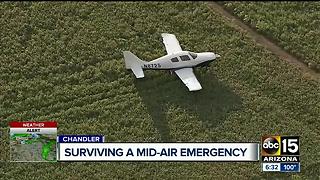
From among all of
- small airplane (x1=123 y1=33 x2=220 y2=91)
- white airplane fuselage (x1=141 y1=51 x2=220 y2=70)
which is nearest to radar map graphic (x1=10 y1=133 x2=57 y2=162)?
small airplane (x1=123 y1=33 x2=220 y2=91)

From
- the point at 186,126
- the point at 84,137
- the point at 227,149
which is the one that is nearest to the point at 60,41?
the point at 84,137

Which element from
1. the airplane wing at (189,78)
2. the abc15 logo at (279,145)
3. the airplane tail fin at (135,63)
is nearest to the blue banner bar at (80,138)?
the airplane tail fin at (135,63)

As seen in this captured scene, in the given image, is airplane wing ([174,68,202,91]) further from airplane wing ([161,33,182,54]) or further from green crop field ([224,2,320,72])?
green crop field ([224,2,320,72])

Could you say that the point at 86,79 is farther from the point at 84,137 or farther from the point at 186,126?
the point at 186,126
